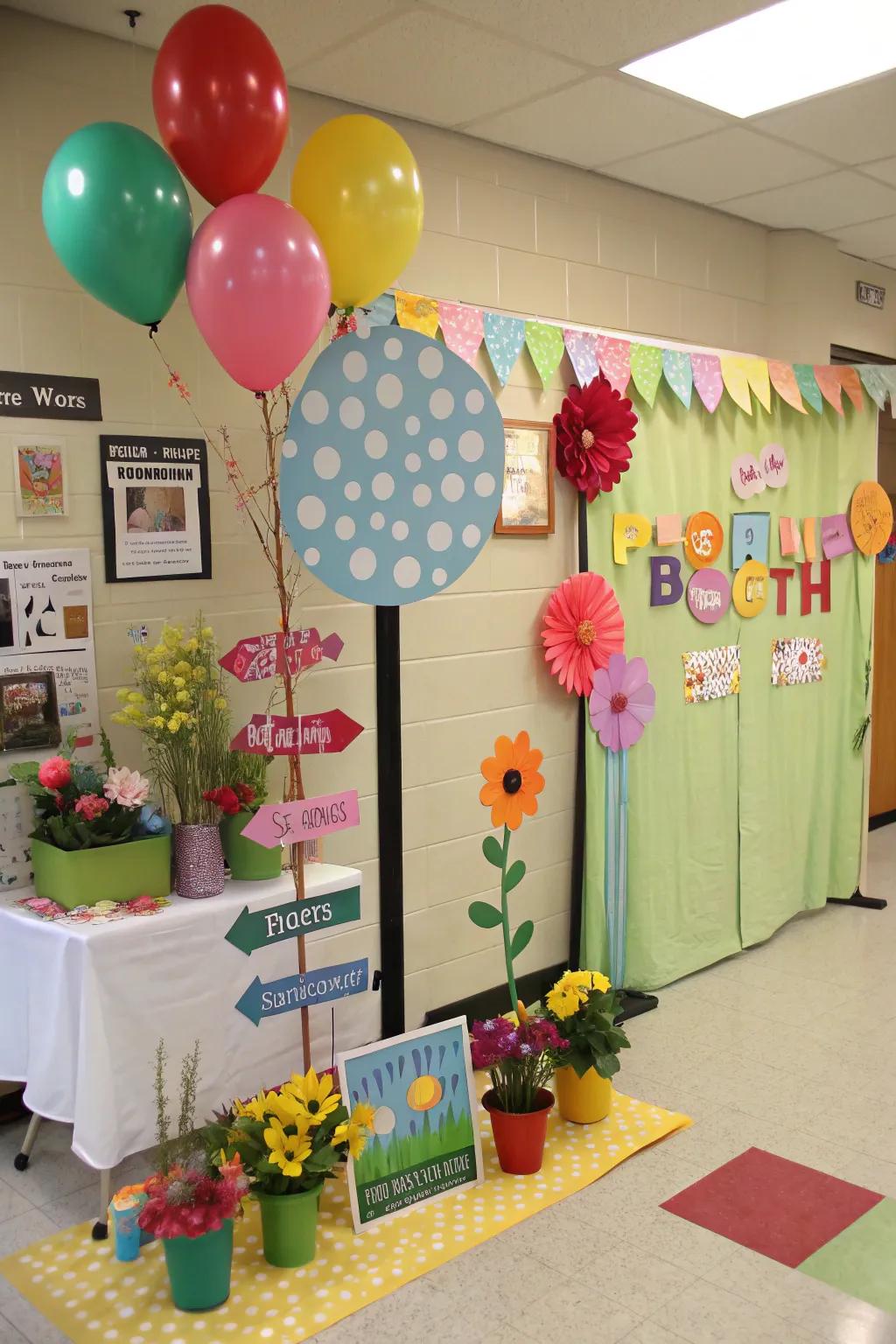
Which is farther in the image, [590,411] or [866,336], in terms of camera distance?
[866,336]

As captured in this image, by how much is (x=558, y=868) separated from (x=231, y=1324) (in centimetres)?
197

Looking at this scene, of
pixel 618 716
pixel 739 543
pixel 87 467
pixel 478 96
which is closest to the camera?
pixel 87 467

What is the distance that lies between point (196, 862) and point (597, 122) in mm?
2364

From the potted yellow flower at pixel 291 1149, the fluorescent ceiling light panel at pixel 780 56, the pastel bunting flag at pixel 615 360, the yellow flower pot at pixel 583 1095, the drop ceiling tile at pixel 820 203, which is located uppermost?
the drop ceiling tile at pixel 820 203

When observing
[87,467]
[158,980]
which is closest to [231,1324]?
[158,980]

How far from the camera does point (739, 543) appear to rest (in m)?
4.35

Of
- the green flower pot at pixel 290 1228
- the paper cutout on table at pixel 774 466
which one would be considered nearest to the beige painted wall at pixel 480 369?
the paper cutout on table at pixel 774 466

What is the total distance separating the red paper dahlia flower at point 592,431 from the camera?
3727 millimetres

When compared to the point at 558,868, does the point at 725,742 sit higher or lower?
higher

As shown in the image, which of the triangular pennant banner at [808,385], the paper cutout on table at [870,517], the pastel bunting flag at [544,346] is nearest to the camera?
the pastel bunting flag at [544,346]

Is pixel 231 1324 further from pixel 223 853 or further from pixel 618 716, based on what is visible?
pixel 618 716

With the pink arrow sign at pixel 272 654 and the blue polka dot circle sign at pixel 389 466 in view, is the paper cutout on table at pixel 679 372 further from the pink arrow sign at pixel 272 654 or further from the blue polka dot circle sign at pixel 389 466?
the pink arrow sign at pixel 272 654

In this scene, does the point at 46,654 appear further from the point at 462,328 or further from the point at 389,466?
the point at 462,328

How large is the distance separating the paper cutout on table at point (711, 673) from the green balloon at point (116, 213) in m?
2.47
